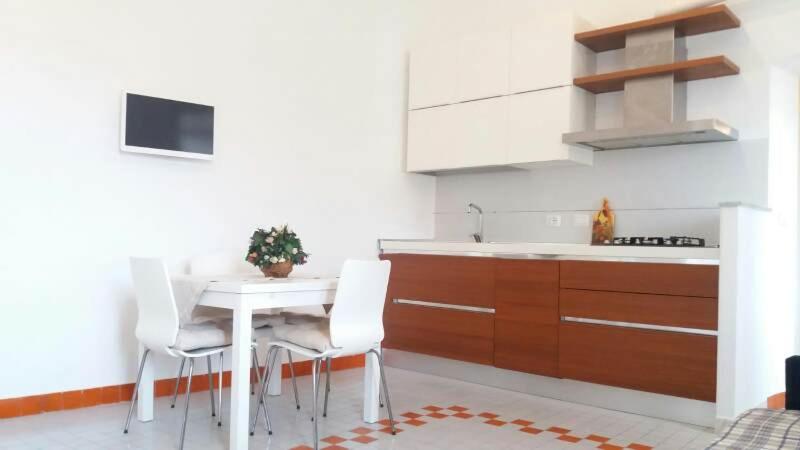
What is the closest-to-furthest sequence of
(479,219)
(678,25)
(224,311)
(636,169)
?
(224,311)
(678,25)
(636,169)
(479,219)

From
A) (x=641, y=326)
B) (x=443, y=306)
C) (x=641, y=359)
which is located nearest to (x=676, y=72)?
(x=641, y=326)

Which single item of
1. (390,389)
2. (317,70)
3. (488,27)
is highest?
(488,27)

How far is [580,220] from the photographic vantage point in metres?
4.53

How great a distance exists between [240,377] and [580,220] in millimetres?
2678

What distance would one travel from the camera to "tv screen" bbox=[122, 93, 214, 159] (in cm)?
367

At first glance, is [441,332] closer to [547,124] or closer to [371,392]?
[371,392]

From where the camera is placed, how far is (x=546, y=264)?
399 cm

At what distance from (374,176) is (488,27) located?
1.46m

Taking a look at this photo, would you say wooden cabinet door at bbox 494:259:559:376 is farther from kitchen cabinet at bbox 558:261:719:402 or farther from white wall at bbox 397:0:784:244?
white wall at bbox 397:0:784:244

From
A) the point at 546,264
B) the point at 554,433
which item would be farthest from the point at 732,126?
the point at 554,433

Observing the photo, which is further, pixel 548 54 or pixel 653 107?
pixel 548 54

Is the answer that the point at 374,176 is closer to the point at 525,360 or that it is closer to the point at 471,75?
the point at 471,75

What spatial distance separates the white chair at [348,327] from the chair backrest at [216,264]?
74cm

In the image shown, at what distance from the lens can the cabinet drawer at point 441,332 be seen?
429 cm
